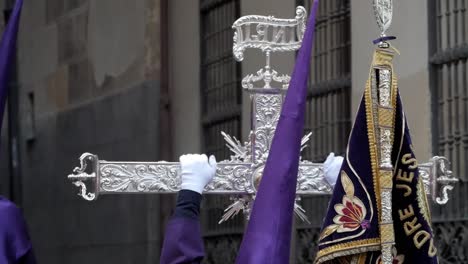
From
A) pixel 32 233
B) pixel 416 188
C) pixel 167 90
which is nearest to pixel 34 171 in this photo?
pixel 32 233

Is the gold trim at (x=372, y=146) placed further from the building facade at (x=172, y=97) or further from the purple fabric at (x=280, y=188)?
the building facade at (x=172, y=97)

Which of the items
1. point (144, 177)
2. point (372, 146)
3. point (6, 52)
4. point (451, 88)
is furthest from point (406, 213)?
point (451, 88)

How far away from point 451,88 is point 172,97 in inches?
181

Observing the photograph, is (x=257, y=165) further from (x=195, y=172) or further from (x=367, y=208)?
(x=367, y=208)

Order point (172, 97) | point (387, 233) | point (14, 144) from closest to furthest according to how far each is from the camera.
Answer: point (387, 233) → point (172, 97) → point (14, 144)

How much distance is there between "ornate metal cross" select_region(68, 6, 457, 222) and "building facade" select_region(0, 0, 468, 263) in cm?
284

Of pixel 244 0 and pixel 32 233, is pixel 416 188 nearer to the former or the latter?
pixel 244 0

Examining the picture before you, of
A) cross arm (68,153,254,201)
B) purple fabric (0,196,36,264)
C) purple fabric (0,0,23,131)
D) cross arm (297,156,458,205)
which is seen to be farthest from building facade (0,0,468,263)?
purple fabric (0,0,23,131)

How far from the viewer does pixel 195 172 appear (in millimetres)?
5277

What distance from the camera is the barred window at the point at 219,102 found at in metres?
11.6

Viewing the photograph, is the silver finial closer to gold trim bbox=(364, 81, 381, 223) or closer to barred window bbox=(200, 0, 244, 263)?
gold trim bbox=(364, 81, 381, 223)

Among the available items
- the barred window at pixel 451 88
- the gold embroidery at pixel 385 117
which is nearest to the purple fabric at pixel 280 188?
the gold embroidery at pixel 385 117

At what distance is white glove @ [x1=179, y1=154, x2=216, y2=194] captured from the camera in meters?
5.26

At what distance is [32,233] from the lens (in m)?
15.5
